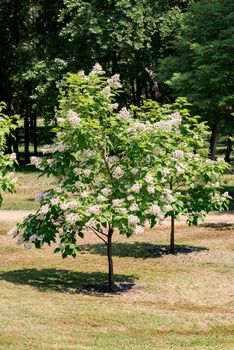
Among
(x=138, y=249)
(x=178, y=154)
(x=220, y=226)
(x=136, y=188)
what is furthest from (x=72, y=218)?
(x=220, y=226)

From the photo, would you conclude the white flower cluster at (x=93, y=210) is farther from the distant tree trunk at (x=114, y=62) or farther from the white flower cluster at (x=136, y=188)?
the distant tree trunk at (x=114, y=62)

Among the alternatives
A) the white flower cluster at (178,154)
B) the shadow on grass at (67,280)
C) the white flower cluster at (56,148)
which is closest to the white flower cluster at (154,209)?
the white flower cluster at (178,154)

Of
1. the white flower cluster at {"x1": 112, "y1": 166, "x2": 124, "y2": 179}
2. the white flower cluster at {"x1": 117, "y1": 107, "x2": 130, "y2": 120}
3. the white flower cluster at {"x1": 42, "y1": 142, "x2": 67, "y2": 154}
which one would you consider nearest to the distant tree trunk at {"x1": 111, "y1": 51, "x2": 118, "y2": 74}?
the white flower cluster at {"x1": 117, "y1": 107, "x2": 130, "y2": 120}

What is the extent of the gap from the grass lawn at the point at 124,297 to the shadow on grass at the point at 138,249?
0.15 feet

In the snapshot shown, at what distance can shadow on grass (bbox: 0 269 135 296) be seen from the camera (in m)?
19.1

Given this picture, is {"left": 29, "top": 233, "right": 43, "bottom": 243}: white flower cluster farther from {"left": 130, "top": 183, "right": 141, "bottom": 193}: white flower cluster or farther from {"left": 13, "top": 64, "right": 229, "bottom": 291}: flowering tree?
{"left": 130, "top": 183, "right": 141, "bottom": 193}: white flower cluster

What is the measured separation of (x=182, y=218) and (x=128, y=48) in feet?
→ 71.6

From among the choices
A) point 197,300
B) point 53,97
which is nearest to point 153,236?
point 197,300

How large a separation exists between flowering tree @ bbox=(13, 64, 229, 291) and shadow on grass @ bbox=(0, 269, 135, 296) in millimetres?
2127

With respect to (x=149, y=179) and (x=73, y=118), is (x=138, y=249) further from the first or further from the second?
(x=73, y=118)

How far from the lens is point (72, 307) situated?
1630 cm

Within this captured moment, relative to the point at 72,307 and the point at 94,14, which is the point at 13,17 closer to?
the point at 94,14

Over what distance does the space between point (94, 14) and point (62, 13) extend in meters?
2.99

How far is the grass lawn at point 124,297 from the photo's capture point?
1375cm
